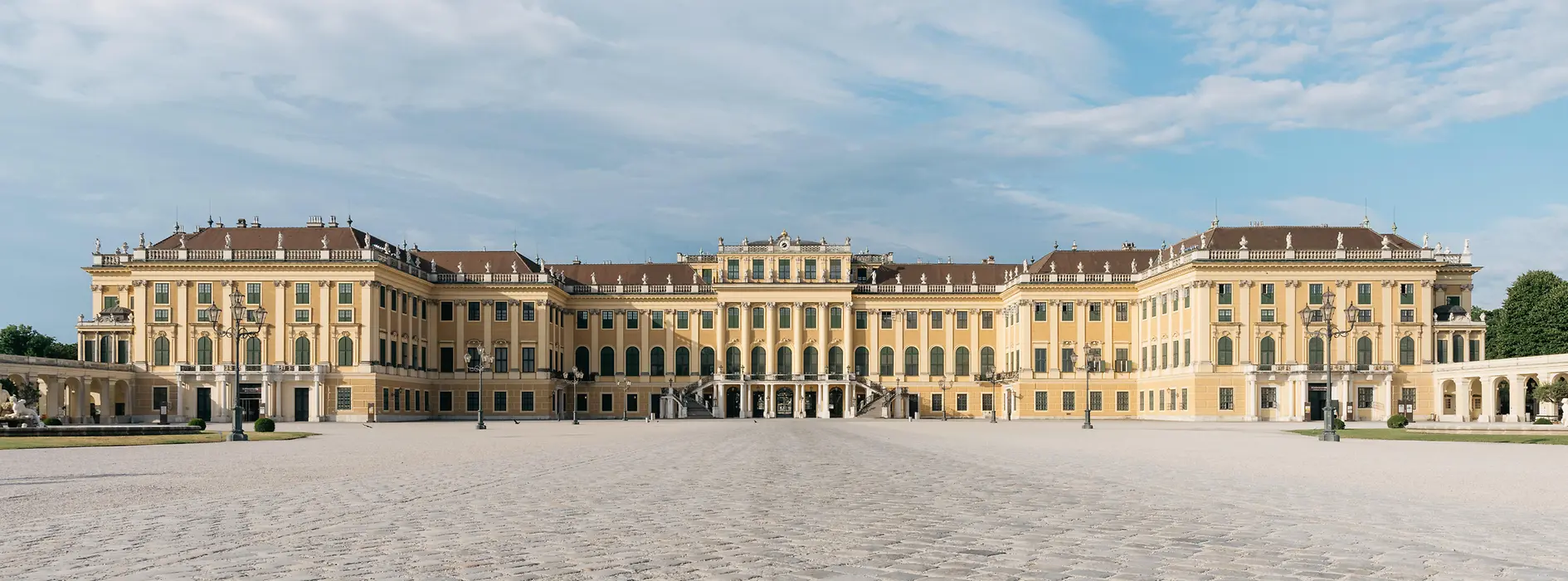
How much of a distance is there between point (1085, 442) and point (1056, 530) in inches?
1073

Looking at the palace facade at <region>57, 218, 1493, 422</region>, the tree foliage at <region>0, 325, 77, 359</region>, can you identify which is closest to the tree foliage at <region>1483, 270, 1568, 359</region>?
the palace facade at <region>57, 218, 1493, 422</region>

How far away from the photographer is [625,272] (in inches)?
4296

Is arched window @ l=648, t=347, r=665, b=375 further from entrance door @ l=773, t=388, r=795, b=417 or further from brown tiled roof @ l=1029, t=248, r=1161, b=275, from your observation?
brown tiled roof @ l=1029, t=248, r=1161, b=275

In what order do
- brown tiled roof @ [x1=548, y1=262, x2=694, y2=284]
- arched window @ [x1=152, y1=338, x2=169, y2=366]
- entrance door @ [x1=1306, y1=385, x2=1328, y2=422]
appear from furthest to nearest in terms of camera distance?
brown tiled roof @ [x1=548, y1=262, x2=694, y2=284] → arched window @ [x1=152, y1=338, x2=169, y2=366] → entrance door @ [x1=1306, y1=385, x2=1328, y2=422]

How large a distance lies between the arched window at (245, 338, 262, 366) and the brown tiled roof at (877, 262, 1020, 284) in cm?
4578

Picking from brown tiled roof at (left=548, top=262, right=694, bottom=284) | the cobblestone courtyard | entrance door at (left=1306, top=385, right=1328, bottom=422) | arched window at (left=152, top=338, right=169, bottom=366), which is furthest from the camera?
brown tiled roof at (left=548, top=262, right=694, bottom=284)

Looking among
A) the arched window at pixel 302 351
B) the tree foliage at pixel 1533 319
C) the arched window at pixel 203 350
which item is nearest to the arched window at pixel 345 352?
the arched window at pixel 302 351

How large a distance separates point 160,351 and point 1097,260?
64.3 m

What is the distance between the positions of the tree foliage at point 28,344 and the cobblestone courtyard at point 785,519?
282ft

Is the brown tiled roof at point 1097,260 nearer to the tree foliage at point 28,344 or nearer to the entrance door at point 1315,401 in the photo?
the entrance door at point 1315,401

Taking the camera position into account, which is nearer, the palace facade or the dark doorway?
the palace facade

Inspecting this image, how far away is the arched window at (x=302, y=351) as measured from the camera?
82.9m

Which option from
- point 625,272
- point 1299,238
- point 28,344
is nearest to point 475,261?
point 625,272

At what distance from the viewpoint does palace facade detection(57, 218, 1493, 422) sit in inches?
3223
